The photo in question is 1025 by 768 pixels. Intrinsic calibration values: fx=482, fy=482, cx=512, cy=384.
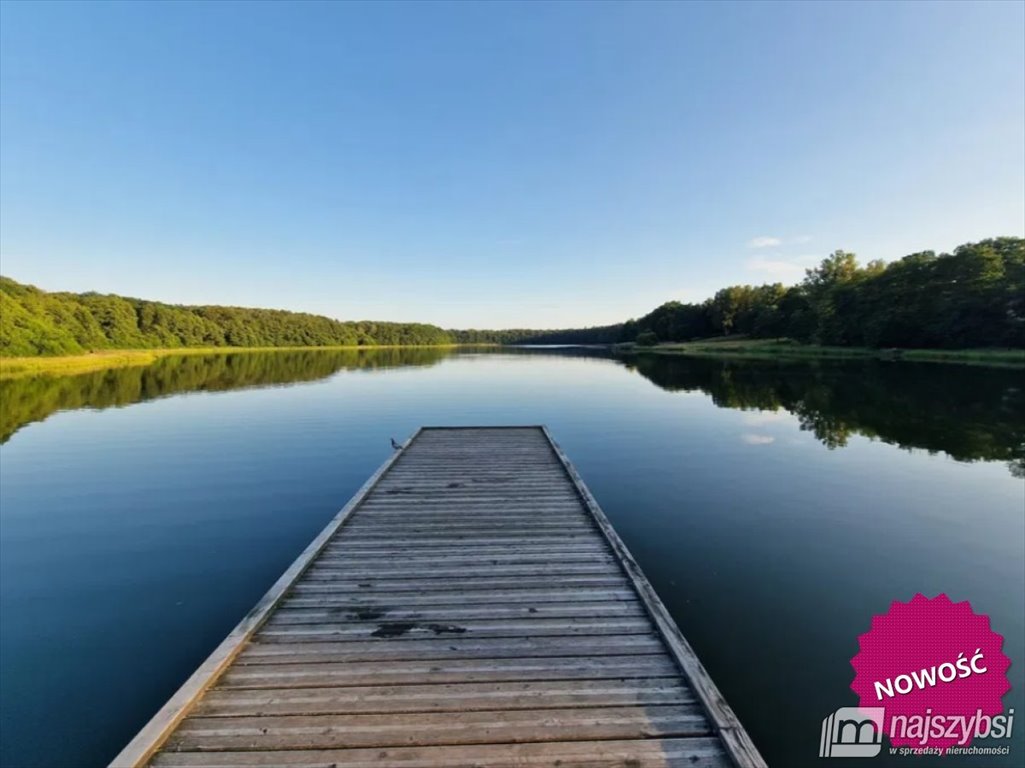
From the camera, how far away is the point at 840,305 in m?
61.2

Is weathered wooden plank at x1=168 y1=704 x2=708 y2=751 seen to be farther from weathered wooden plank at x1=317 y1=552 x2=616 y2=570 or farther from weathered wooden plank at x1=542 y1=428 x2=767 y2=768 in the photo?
weathered wooden plank at x1=317 y1=552 x2=616 y2=570

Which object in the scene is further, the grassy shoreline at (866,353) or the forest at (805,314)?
the forest at (805,314)

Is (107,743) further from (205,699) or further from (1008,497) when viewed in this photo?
(1008,497)

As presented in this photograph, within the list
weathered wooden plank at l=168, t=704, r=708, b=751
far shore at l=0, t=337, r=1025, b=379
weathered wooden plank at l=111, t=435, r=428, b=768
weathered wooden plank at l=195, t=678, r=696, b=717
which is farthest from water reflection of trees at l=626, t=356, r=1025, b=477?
weathered wooden plank at l=111, t=435, r=428, b=768

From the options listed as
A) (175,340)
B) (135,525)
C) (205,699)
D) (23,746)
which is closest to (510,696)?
(205,699)

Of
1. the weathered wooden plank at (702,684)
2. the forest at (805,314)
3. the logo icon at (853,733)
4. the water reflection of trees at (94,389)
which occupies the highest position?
the forest at (805,314)

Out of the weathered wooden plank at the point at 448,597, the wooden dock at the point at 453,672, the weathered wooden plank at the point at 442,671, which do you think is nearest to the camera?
the wooden dock at the point at 453,672

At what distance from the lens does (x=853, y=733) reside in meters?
4.04

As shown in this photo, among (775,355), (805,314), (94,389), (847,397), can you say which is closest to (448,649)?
(847,397)

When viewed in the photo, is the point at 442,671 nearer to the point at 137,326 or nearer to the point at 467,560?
the point at 467,560

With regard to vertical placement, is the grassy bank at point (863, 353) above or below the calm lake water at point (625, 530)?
above

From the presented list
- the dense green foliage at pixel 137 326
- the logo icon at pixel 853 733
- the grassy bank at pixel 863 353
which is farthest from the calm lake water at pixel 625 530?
the dense green foliage at pixel 137 326

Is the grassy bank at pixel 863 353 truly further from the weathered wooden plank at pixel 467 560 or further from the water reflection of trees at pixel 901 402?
the weathered wooden plank at pixel 467 560

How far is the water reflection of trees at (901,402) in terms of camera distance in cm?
1486
